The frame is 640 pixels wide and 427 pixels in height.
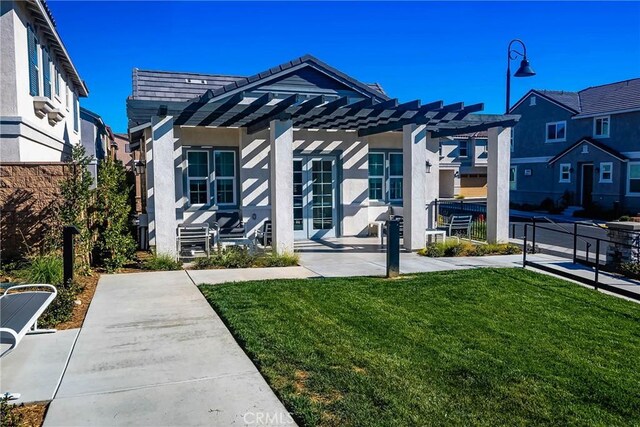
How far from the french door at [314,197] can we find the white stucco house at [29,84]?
6.34 meters

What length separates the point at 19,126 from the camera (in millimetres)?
9609

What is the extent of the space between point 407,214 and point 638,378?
797cm

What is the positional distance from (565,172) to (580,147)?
6.27ft

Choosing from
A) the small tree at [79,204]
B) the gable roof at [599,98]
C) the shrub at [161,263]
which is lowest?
the shrub at [161,263]

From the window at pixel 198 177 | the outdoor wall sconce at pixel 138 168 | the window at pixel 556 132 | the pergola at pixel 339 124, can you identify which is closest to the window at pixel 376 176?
the pergola at pixel 339 124

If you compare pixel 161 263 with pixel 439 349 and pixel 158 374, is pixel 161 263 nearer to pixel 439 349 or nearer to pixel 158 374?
pixel 158 374

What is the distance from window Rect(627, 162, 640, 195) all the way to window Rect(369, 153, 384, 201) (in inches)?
727

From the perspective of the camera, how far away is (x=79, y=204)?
9391 millimetres

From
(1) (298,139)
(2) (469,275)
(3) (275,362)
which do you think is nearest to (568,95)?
(1) (298,139)

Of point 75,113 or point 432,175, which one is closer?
point 432,175

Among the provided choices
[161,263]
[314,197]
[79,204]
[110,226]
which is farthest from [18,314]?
[314,197]

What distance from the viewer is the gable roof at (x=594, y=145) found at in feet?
91.2

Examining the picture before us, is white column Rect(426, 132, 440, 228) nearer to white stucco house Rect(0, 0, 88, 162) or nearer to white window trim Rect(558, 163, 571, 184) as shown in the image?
white stucco house Rect(0, 0, 88, 162)

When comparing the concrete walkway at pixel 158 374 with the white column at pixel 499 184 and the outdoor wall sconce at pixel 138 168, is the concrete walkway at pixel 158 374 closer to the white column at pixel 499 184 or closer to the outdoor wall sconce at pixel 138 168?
the white column at pixel 499 184
